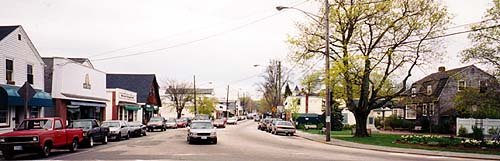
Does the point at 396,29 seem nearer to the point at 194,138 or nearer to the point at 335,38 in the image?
the point at 335,38

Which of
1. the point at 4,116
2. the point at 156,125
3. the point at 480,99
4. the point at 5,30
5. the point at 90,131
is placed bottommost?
the point at 156,125

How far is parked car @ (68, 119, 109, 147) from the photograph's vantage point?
2693cm

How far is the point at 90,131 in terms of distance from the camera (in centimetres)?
2750

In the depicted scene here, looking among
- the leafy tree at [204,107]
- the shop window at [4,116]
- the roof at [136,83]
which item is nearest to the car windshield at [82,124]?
the shop window at [4,116]

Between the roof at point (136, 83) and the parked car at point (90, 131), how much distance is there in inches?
1654

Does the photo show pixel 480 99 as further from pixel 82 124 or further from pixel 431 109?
pixel 431 109

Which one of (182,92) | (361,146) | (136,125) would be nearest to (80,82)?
(136,125)

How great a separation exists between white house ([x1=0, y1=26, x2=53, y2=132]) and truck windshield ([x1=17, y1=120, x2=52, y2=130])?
22.9 feet

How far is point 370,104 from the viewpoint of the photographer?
131ft

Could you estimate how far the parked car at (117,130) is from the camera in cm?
3459

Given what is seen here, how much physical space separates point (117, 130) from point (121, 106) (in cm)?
2478

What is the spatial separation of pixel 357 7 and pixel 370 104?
7.37 metres

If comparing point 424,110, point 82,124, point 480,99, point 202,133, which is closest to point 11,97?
point 82,124

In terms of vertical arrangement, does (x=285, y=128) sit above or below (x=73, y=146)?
below
